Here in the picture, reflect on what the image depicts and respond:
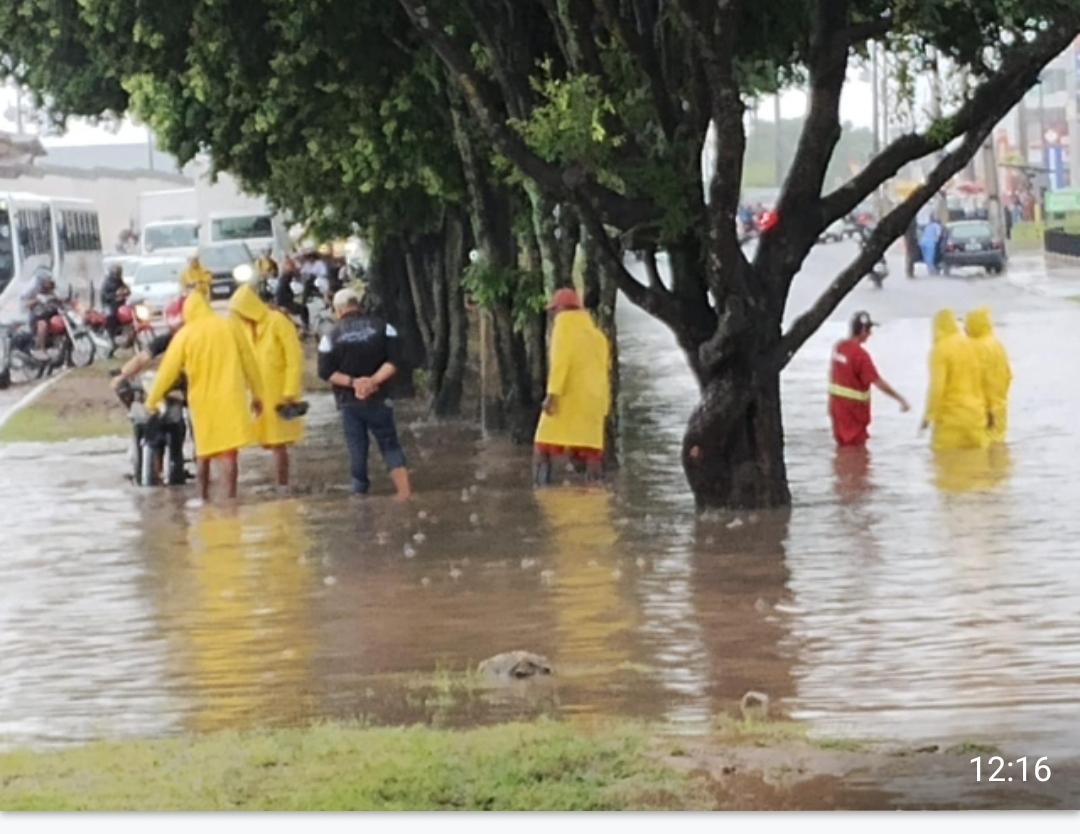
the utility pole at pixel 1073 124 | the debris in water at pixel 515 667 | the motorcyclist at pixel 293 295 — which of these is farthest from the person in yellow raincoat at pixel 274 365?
the utility pole at pixel 1073 124

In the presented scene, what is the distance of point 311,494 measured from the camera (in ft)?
68.6

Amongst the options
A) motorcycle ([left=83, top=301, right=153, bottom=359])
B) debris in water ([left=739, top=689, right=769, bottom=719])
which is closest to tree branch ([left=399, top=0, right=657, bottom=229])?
debris in water ([left=739, top=689, right=769, bottom=719])

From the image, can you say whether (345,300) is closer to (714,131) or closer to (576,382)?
(576,382)

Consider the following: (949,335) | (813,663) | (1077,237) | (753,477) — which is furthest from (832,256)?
(813,663)

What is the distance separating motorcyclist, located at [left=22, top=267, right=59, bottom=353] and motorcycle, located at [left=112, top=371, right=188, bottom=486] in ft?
59.2

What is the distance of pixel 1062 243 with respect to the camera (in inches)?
2447

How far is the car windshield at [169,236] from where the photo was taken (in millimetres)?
66000

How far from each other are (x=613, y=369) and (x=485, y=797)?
1375cm

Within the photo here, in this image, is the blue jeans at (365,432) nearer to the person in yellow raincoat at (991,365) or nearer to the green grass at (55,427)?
the person in yellow raincoat at (991,365)

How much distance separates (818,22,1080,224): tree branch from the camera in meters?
17.2

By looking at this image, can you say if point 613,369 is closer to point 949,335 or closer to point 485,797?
point 949,335

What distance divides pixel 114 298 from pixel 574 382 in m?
25.6

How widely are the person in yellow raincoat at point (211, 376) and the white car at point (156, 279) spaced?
2976cm

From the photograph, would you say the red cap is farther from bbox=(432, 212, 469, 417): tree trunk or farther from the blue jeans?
bbox=(432, 212, 469, 417): tree trunk
